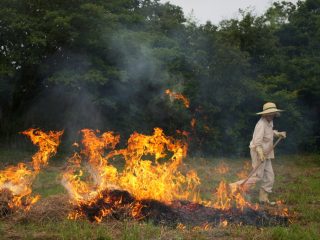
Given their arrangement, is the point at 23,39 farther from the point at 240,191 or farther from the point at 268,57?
the point at 268,57

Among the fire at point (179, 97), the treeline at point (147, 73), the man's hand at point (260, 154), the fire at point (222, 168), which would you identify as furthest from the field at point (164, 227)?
the fire at point (179, 97)

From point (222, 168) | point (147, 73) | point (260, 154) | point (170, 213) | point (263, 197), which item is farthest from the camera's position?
point (147, 73)

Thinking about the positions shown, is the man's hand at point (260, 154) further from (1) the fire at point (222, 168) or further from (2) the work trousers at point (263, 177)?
(1) the fire at point (222, 168)

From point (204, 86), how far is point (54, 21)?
21.5 ft

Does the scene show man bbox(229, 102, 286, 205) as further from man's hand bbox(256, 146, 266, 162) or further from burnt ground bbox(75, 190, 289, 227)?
burnt ground bbox(75, 190, 289, 227)

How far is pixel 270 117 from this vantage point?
10.4 m

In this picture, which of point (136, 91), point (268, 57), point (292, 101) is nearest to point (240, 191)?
point (136, 91)

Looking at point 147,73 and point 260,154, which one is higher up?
point 147,73

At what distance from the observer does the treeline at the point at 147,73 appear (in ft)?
49.0

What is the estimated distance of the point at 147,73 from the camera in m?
16.5

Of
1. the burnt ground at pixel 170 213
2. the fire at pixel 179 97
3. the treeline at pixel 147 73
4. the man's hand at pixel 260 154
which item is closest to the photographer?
the burnt ground at pixel 170 213

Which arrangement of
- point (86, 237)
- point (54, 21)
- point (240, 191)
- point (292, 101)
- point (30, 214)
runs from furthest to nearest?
1. point (292, 101)
2. point (54, 21)
3. point (240, 191)
4. point (30, 214)
5. point (86, 237)

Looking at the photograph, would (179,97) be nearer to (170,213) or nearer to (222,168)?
(222,168)

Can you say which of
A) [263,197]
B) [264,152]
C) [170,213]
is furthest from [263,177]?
[170,213]
